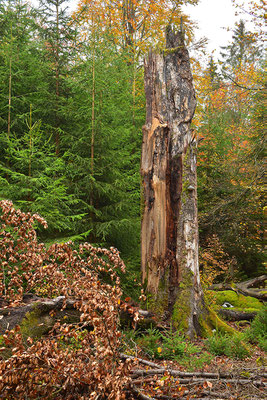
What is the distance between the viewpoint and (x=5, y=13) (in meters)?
8.02

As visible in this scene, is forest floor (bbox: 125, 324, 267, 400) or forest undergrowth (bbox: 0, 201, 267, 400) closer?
forest undergrowth (bbox: 0, 201, 267, 400)

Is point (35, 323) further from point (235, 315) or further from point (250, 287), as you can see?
point (250, 287)

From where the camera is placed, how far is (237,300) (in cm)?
895

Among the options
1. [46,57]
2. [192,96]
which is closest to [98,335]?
[192,96]

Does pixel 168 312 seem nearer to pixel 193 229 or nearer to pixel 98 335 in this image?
pixel 193 229

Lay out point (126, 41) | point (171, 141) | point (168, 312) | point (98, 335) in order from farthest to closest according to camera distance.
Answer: point (126, 41)
point (171, 141)
point (168, 312)
point (98, 335)

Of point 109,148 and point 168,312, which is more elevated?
point 109,148

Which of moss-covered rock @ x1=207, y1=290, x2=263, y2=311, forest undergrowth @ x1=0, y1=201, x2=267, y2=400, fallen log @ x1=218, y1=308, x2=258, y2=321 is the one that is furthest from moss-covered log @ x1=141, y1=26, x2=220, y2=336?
moss-covered rock @ x1=207, y1=290, x2=263, y2=311

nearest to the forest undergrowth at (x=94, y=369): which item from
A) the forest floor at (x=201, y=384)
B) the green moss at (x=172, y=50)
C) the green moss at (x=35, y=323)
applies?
the forest floor at (x=201, y=384)

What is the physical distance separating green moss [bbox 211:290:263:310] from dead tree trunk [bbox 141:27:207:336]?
370 cm

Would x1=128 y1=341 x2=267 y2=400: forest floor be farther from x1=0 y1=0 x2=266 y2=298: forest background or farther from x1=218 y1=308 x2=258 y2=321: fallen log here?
x1=218 y1=308 x2=258 y2=321: fallen log

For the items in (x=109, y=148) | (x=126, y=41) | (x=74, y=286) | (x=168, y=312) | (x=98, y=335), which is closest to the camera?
(x=98, y=335)

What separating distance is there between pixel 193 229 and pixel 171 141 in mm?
1635

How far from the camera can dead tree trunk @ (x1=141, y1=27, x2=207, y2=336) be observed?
5.19 metres
